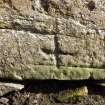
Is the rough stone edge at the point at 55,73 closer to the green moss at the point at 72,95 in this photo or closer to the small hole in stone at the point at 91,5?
the green moss at the point at 72,95

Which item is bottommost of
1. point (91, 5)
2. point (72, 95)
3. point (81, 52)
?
point (72, 95)

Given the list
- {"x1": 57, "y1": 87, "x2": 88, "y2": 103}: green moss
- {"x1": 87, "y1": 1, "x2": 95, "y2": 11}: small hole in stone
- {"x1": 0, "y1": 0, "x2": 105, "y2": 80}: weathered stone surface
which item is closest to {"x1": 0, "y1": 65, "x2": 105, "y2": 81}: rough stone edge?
{"x1": 0, "y1": 0, "x2": 105, "y2": 80}: weathered stone surface

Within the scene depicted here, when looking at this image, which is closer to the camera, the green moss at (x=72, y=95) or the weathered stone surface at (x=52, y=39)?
the weathered stone surface at (x=52, y=39)

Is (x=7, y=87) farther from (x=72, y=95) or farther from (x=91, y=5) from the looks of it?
(x=91, y=5)

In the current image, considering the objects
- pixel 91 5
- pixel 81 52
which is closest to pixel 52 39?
pixel 81 52

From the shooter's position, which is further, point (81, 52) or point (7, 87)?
point (81, 52)

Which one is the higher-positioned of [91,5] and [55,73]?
[91,5]

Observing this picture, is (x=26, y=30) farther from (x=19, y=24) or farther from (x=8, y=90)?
(x=8, y=90)

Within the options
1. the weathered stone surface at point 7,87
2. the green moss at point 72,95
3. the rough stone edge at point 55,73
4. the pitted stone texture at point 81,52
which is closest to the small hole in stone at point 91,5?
the pitted stone texture at point 81,52

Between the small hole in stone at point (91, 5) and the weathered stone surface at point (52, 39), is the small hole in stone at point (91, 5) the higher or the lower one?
the higher one
